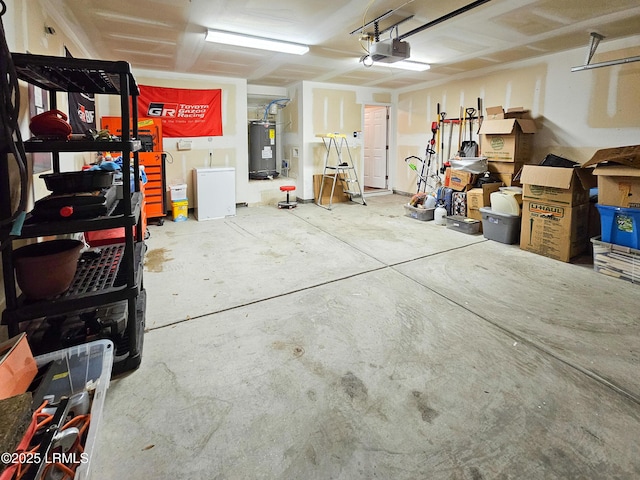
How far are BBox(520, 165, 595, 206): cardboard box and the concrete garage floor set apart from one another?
2.58ft

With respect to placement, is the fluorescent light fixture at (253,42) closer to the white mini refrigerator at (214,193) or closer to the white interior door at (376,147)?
the white mini refrigerator at (214,193)

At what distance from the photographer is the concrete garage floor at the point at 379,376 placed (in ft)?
4.70

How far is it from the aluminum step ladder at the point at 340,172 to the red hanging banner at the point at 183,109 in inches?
86.2

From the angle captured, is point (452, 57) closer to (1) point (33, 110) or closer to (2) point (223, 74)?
(2) point (223, 74)

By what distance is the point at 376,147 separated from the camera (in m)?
8.45

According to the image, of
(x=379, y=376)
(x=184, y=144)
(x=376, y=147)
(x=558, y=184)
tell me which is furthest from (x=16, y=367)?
(x=376, y=147)

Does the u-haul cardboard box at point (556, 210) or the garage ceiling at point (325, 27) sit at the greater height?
the garage ceiling at point (325, 27)

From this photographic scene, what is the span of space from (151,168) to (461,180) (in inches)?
187

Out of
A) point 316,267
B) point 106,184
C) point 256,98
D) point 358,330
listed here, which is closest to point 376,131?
point 256,98

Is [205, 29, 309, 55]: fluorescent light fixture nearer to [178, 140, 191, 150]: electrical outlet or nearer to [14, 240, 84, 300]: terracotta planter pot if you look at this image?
[178, 140, 191, 150]: electrical outlet

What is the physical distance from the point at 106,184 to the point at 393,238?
143 inches

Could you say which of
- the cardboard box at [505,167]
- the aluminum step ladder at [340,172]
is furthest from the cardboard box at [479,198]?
the aluminum step ladder at [340,172]

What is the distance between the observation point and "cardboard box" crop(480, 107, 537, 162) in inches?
192

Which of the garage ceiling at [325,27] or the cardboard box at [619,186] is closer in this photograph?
the garage ceiling at [325,27]
